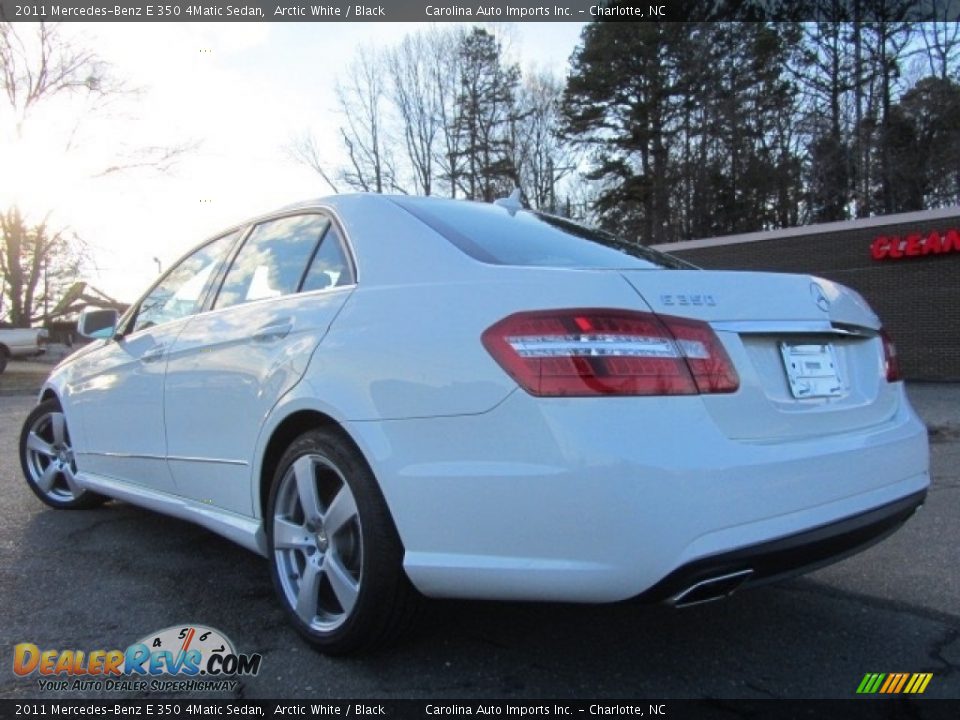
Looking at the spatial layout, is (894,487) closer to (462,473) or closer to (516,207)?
(462,473)

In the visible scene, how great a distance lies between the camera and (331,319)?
247 centimetres

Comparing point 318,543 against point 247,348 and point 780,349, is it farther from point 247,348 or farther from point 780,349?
point 780,349

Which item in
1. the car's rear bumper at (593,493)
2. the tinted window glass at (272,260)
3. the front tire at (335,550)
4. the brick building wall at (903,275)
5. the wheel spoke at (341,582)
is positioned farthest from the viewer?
the brick building wall at (903,275)

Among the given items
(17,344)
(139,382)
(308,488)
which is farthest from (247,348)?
(17,344)

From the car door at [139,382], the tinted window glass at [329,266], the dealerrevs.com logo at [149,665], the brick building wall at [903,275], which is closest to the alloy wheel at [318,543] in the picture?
the dealerrevs.com logo at [149,665]

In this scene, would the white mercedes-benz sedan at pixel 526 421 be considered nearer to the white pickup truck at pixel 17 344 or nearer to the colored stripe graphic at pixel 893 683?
the colored stripe graphic at pixel 893 683

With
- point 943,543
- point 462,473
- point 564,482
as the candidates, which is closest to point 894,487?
point 564,482

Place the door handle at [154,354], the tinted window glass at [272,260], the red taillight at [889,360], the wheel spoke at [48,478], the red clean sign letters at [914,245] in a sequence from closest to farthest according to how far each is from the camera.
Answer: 1. the red taillight at [889,360]
2. the tinted window glass at [272,260]
3. the door handle at [154,354]
4. the wheel spoke at [48,478]
5. the red clean sign letters at [914,245]

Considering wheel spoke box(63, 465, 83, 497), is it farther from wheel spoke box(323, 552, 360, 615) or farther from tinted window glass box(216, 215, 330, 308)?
wheel spoke box(323, 552, 360, 615)

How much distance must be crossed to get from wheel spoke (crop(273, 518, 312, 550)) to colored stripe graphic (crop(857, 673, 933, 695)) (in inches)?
72.5

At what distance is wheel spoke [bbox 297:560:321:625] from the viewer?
2.49m

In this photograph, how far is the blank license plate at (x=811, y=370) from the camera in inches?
83.4

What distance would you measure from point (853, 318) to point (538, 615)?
1559 mm

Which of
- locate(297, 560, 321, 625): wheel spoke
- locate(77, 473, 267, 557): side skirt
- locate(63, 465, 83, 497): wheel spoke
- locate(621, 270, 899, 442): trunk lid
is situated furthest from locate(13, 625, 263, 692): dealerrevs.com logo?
locate(63, 465, 83, 497): wheel spoke
